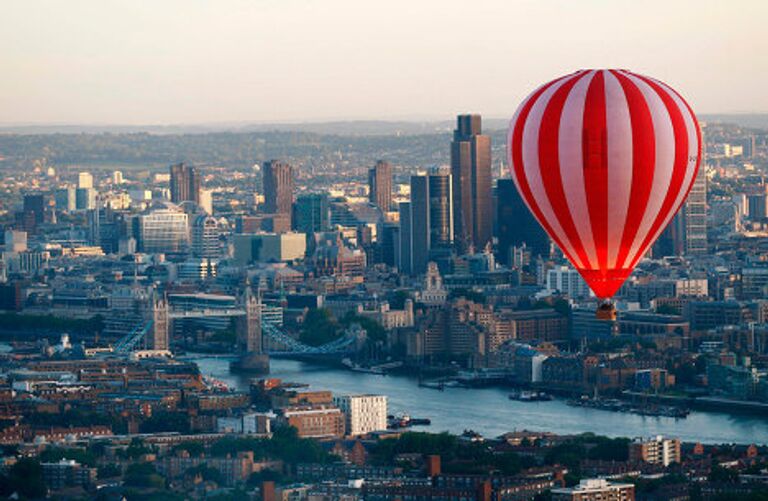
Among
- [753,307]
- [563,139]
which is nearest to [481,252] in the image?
[753,307]

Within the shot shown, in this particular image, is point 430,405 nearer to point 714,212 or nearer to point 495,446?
point 495,446

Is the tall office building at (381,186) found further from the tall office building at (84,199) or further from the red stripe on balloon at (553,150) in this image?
the red stripe on balloon at (553,150)

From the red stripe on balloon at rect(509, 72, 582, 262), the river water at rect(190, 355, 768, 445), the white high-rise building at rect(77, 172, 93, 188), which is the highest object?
the red stripe on balloon at rect(509, 72, 582, 262)

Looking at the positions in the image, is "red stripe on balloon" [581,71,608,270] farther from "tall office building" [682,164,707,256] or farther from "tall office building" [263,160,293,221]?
"tall office building" [263,160,293,221]

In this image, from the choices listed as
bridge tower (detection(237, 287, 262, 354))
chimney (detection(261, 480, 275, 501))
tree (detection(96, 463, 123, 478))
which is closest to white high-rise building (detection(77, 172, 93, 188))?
bridge tower (detection(237, 287, 262, 354))

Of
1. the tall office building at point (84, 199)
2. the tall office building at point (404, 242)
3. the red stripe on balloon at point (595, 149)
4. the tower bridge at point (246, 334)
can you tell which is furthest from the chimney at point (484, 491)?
the tall office building at point (84, 199)

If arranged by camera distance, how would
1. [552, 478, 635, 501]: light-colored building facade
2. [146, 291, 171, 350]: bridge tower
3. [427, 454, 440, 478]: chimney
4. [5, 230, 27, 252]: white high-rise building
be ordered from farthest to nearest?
[5, 230, 27, 252]: white high-rise building < [146, 291, 171, 350]: bridge tower < [427, 454, 440, 478]: chimney < [552, 478, 635, 501]: light-colored building facade
